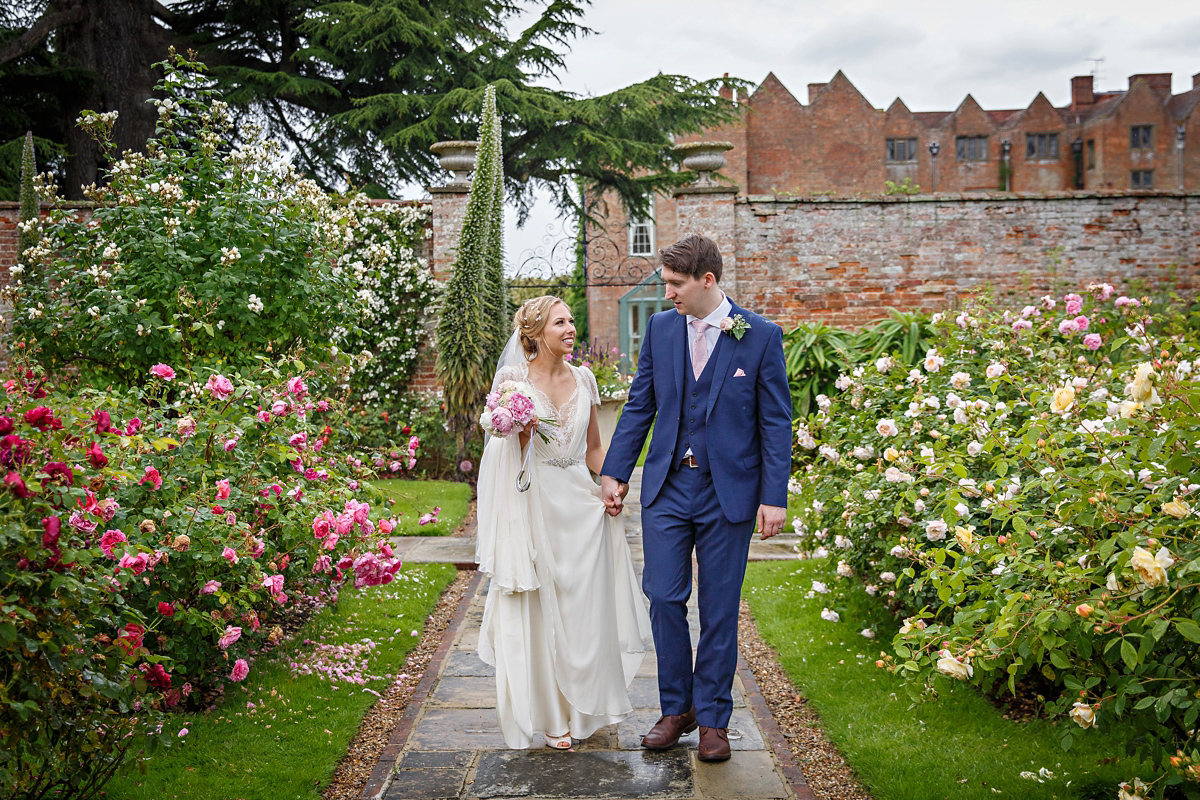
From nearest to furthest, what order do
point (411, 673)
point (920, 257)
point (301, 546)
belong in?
1. point (301, 546)
2. point (411, 673)
3. point (920, 257)

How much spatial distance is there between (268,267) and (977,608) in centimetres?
466

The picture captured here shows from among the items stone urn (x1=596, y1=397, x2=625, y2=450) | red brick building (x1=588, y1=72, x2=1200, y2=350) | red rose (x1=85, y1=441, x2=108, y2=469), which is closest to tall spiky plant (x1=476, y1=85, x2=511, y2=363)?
stone urn (x1=596, y1=397, x2=625, y2=450)

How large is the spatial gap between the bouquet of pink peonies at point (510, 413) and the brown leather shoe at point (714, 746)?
51.3 inches

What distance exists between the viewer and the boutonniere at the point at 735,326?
336 cm

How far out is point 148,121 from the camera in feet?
41.3

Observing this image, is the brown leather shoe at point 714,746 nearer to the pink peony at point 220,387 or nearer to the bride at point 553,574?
the bride at point 553,574

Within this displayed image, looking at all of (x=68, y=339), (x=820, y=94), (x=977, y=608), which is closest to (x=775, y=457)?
(x=977, y=608)

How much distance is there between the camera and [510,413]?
3.42m

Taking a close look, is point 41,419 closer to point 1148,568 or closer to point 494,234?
point 1148,568

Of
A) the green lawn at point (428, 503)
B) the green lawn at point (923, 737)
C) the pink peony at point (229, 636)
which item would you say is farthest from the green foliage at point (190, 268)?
the green lawn at point (923, 737)

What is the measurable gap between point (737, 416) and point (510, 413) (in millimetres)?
849

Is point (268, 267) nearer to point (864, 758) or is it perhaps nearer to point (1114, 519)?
point (864, 758)

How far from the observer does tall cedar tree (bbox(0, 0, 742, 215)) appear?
12.2 m

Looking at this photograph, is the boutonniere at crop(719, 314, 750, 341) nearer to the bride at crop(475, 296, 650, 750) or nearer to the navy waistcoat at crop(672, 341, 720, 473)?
the navy waistcoat at crop(672, 341, 720, 473)
